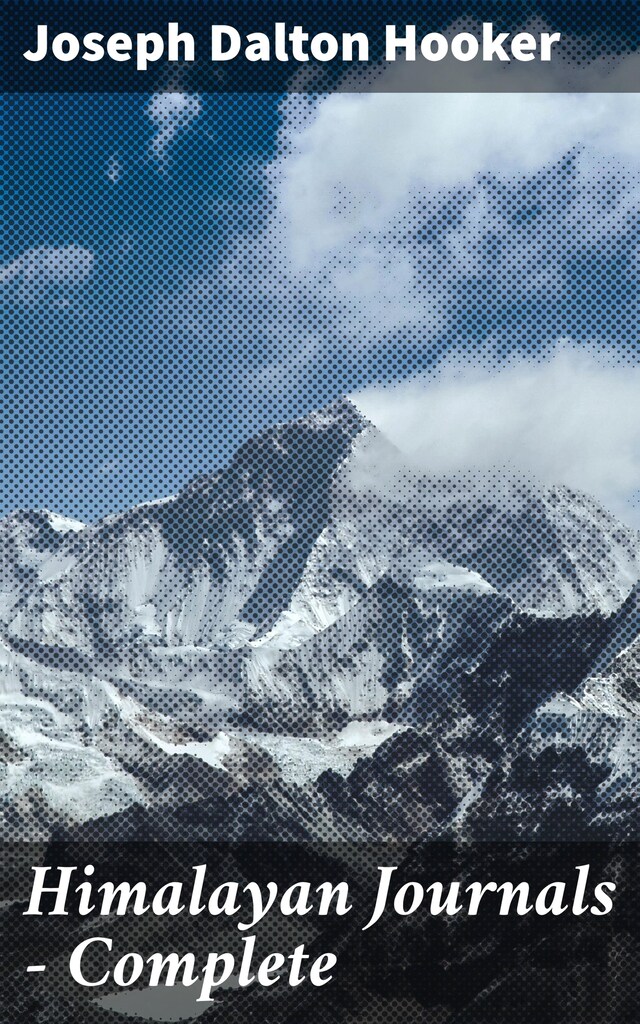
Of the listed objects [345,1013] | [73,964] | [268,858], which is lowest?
[73,964]

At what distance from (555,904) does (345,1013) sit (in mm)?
134887

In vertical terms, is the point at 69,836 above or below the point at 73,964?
above

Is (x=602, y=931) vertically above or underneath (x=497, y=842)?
underneath

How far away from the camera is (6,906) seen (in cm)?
14962

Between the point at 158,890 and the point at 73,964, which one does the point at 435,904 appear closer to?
the point at 158,890

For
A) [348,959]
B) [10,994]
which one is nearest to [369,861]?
[348,959]

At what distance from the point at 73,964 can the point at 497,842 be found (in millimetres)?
166099

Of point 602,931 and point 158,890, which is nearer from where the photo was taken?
point 158,890

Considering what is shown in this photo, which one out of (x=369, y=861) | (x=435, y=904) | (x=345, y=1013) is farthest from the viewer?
(x=369, y=861)

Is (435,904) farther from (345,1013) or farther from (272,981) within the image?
(345,1013)

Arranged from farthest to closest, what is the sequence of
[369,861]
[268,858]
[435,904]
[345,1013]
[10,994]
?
[10,994]
[268,858]
[369,861]
[345,1013]
[435,904]

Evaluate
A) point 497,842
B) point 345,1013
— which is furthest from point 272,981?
point 497,842

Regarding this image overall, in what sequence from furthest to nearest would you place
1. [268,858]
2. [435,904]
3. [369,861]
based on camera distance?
[268,858] → [369,861] → [435,904]

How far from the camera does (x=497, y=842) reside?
17862 centimetres
